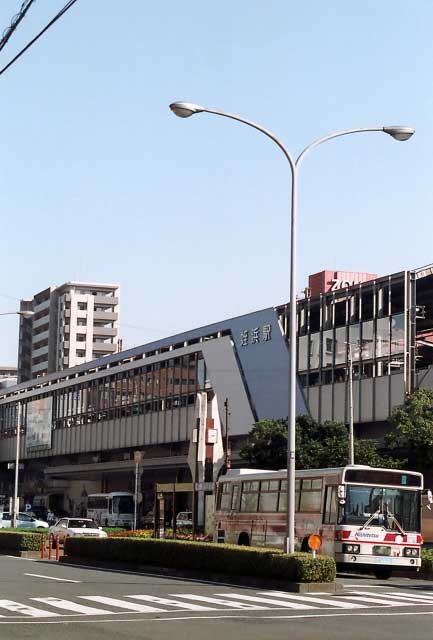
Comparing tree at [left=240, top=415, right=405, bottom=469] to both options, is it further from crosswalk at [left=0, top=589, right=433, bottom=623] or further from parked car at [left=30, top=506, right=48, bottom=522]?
parked car at [left=30, top=506, right=48, bottom=522]

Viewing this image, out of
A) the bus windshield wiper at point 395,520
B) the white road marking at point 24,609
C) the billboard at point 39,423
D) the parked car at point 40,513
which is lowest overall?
the parked car at point 40,513

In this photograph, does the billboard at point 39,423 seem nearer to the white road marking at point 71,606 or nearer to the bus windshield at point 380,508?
the bus windshield at point 380,508

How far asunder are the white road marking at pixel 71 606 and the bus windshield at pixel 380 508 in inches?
431

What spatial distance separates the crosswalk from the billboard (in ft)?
286

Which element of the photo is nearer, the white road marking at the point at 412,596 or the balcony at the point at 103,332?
the white road marking at the point at 412,596

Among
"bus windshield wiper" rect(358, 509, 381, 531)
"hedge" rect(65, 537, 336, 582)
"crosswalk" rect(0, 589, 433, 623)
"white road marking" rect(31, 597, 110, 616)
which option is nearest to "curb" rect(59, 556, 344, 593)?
"hedge" rect(65, 537, 336, 582)

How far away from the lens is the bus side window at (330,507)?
92.6 feet

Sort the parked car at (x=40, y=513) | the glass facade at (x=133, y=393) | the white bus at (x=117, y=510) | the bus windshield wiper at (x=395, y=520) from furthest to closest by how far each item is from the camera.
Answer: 1. the parked car at (x=40, y=513)
2. the glass facade at (x=133, y=393)
3. the white bus at (x=117, y=510)
4. the bus windshield wiper at (x=395, y=520)

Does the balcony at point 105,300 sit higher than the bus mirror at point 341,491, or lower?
higher

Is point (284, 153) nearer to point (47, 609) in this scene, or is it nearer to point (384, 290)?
point (47, 609)

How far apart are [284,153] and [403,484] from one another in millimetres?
9512

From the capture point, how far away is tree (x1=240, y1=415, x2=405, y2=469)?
56.5 meters

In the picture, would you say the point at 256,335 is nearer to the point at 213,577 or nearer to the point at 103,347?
the point at 213,577

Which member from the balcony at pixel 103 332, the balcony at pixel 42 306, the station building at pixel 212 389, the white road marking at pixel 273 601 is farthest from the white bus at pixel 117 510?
the balcony at pixel 42 306
